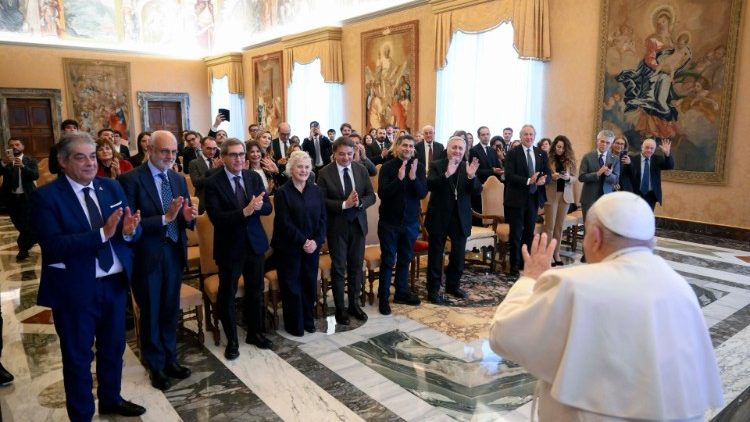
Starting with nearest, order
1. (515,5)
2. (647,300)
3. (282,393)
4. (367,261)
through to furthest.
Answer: (647,300), (282,393), (367,261), (515,5)

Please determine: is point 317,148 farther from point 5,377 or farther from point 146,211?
point 5,377

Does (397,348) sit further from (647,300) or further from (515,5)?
(515,5)

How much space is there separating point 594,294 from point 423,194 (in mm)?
3491

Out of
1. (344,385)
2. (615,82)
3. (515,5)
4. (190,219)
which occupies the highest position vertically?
(515,5)

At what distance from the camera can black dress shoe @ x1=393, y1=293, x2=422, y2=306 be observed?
5.35 metres

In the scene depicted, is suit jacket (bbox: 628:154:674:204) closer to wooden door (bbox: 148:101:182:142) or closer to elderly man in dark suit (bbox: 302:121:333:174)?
elderly man in dark suit (bbox: 302:121:333:174)

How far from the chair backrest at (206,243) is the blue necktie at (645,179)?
524cm

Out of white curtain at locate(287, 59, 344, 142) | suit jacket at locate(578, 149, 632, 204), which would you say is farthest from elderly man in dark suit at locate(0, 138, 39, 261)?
white curtain at locate(287, 59, 344, 142)

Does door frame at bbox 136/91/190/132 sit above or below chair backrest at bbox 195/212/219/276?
above

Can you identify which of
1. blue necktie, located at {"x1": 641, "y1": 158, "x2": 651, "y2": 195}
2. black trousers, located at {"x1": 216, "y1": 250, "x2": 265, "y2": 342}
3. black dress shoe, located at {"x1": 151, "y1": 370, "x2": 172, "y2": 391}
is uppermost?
blue necktie, located at {"x1": 641, "y1": 158, "x2": 651, "y2": 195}

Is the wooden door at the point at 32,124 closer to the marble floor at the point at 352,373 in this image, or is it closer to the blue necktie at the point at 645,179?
the marble floor at the point at 352,373

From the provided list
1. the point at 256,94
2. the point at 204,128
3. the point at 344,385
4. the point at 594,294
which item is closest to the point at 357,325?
the point at 344,385

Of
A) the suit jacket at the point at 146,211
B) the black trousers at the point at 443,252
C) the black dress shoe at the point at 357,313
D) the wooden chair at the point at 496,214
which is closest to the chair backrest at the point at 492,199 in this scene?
the wooden chair at the point at 496,214

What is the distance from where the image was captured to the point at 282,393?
3.60 metres
